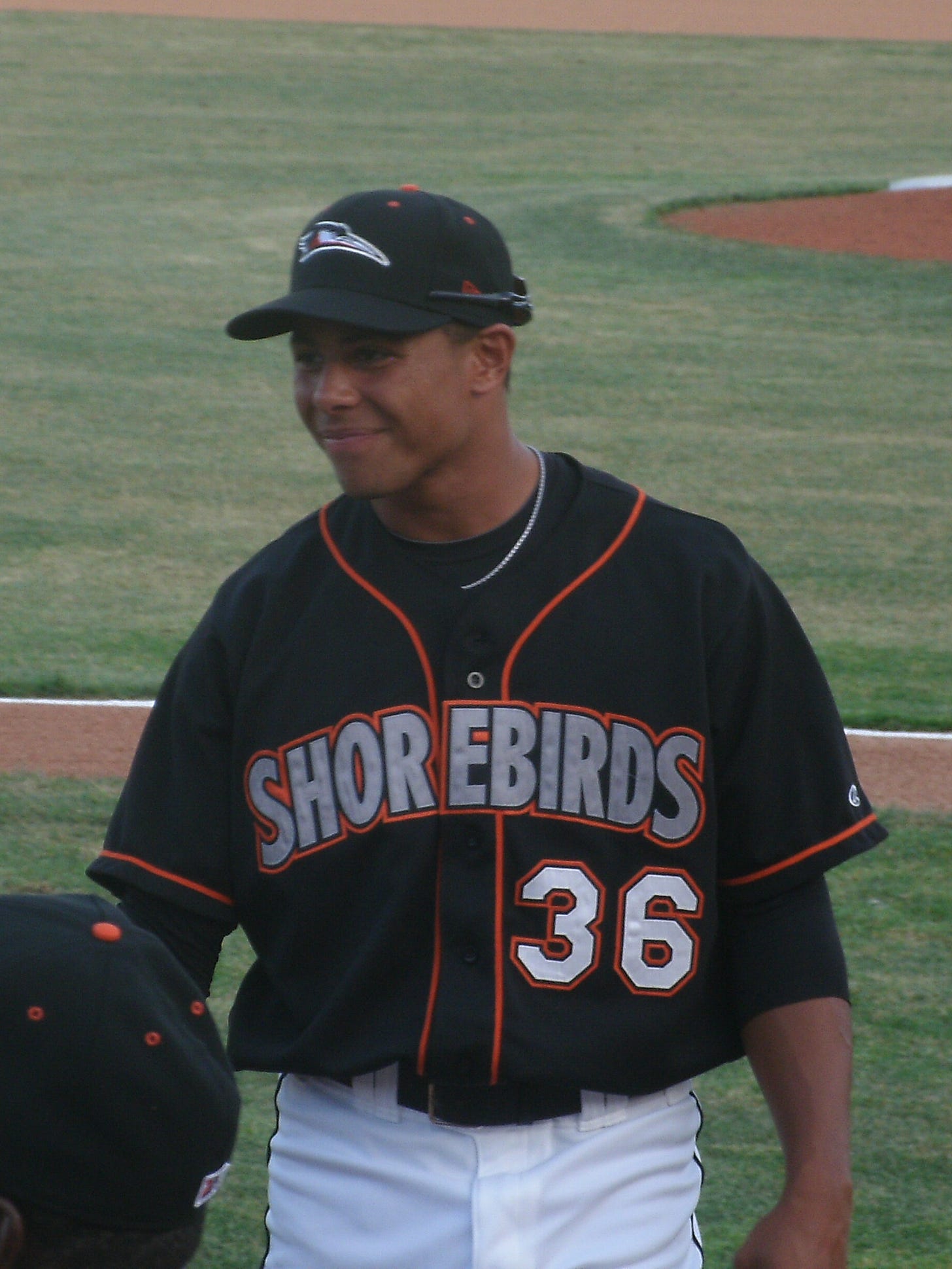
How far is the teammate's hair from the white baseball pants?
2.76ft

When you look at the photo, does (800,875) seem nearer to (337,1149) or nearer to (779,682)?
(779,682)

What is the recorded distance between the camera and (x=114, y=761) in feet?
21.5

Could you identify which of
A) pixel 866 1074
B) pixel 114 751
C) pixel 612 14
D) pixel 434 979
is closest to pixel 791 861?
pixel 434 979

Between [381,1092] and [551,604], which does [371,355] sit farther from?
[381,1092]

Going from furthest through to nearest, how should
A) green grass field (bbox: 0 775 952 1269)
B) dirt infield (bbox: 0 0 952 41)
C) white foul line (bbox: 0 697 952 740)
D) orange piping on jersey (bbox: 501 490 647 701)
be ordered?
dirt infield (bbox: 0 0 952 41)
white foul line (bbox: 0 697 952 740)
green grass field (bbox: 0 775 952 1269)
orange piping on jersey (bbox: 501 490 647 701)

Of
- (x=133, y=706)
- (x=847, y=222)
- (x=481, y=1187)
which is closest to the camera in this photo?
(x=481, y=1187)

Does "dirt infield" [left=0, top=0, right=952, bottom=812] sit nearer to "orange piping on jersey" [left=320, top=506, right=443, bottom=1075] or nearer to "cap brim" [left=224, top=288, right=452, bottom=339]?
"orange piping on jersey" [left=320, top=506, right=443, bottom=1075]

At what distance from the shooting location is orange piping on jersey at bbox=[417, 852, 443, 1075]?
2.39 meters

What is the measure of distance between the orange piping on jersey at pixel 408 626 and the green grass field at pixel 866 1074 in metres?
1.81

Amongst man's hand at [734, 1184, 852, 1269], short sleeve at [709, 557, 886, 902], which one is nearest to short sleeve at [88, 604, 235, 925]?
short sleeve at [709, 557, 886, 902]

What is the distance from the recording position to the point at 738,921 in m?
2.60

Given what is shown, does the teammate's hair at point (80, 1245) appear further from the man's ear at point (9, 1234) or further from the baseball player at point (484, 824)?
the baseball player at point (484, 824)

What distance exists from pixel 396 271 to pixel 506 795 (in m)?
0.66

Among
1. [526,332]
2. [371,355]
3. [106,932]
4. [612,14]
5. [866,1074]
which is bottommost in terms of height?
[866,1074]
